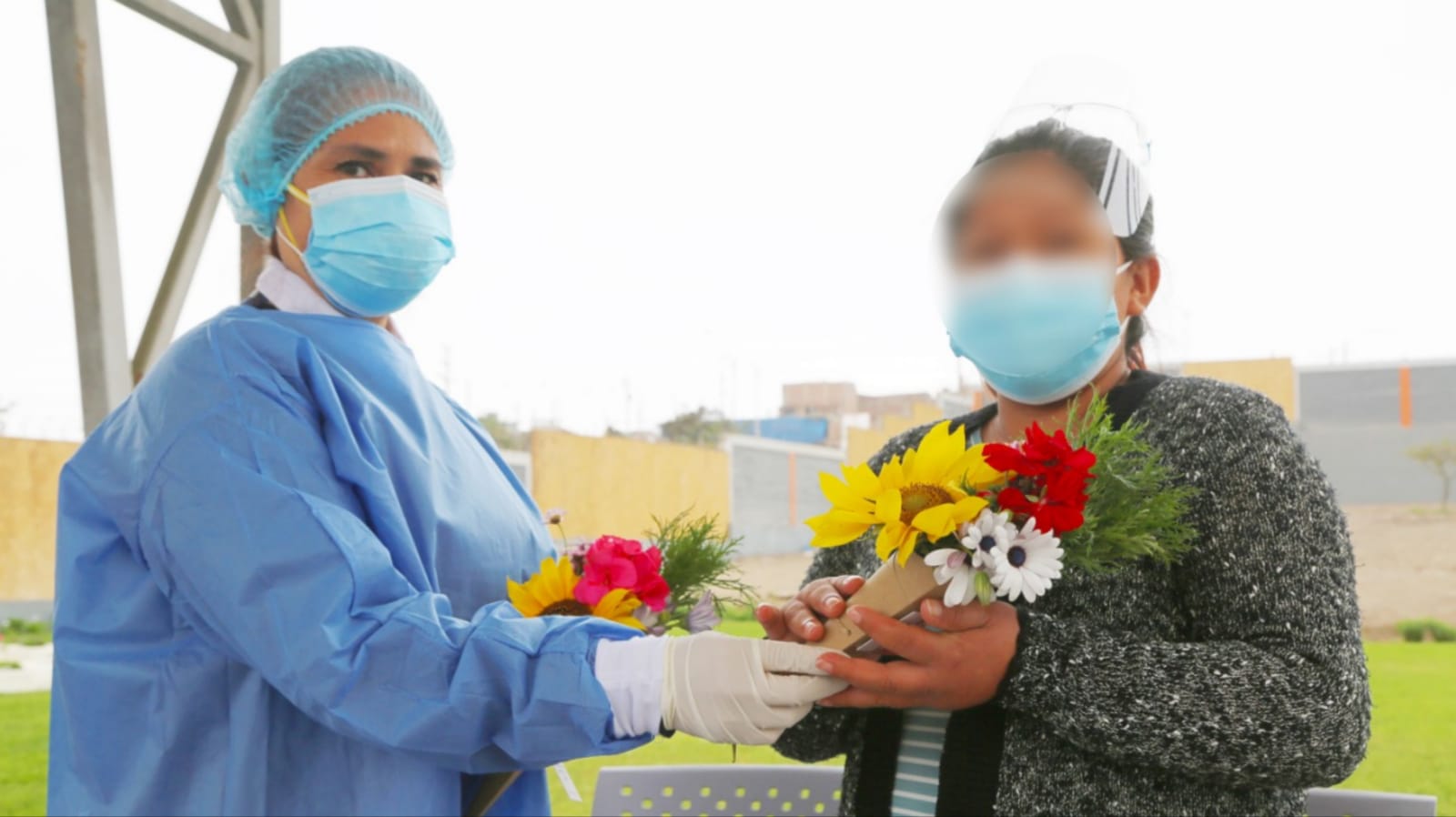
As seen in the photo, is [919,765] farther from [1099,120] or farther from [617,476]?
[617,476]

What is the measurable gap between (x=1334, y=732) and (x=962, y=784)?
364 mm

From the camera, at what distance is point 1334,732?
108 cm

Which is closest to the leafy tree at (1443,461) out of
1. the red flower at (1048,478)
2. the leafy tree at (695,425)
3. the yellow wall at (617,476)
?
the yellow wall at (617,476)

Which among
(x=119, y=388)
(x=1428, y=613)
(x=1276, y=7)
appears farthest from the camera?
(x=1428, y=613)

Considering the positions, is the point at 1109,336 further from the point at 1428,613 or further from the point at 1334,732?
the point at 1428,613

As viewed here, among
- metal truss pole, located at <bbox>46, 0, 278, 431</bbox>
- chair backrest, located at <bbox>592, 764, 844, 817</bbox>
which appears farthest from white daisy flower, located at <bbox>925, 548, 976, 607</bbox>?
metal truss pole, located at <bbox>46, 0, 278, 431</bbox>

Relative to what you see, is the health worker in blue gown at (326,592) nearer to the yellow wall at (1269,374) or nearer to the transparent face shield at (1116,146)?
the transparent face shield at (1116,146)

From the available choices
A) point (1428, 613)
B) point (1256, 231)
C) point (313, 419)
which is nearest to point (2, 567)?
point (313, 419)

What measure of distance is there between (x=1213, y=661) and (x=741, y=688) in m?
0.45

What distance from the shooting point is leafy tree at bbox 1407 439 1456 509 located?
635cm

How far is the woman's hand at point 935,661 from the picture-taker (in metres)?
1.05

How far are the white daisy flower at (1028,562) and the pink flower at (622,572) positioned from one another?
1.45ft

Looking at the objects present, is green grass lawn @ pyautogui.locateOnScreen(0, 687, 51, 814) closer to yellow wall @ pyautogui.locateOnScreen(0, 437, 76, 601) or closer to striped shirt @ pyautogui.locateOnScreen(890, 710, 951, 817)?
yellow wall @ pyautogui.locateOnScreen(0, 437, 76, 601)

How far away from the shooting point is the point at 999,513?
38.0 inches
